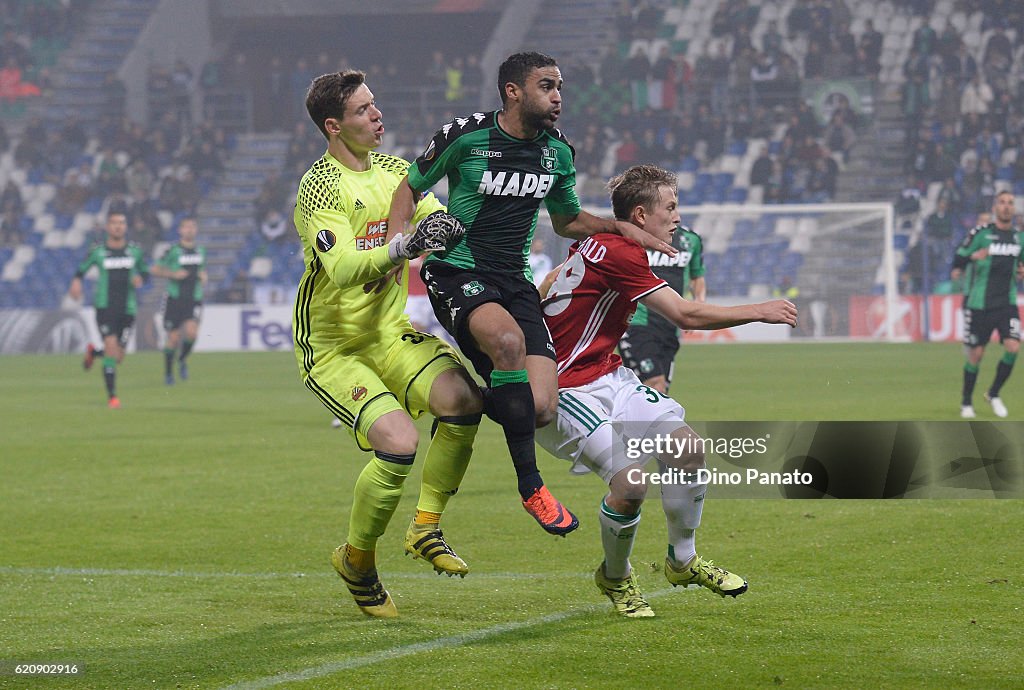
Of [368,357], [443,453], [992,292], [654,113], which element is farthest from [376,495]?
[654,113]

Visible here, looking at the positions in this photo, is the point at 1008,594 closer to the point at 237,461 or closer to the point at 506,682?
the point at 506,682

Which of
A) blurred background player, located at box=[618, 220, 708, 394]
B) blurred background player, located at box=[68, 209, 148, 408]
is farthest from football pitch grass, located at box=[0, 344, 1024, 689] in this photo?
blurred background player, located at box=[68, 209, 148, 408]

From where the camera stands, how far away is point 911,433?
43.0 ft

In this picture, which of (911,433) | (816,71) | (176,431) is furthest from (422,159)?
(816,71)

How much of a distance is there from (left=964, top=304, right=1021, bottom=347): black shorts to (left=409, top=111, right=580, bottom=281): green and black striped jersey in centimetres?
1043

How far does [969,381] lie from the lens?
49.8 feet

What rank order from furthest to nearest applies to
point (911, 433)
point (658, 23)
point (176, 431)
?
point (658, 23), point (176, 431), point (911, 433)

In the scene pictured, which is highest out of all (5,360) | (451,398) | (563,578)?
(451,398)

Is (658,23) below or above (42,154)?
above

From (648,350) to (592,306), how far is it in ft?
16.9

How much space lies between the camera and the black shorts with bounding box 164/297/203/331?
22391 mm

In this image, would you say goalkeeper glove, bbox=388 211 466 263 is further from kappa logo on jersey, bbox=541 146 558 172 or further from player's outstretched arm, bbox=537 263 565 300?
player's outstretched arm, bbox=537 263 565 300

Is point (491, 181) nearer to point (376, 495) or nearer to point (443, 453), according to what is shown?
point (443, 453)

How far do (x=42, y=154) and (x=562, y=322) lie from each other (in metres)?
31.1
